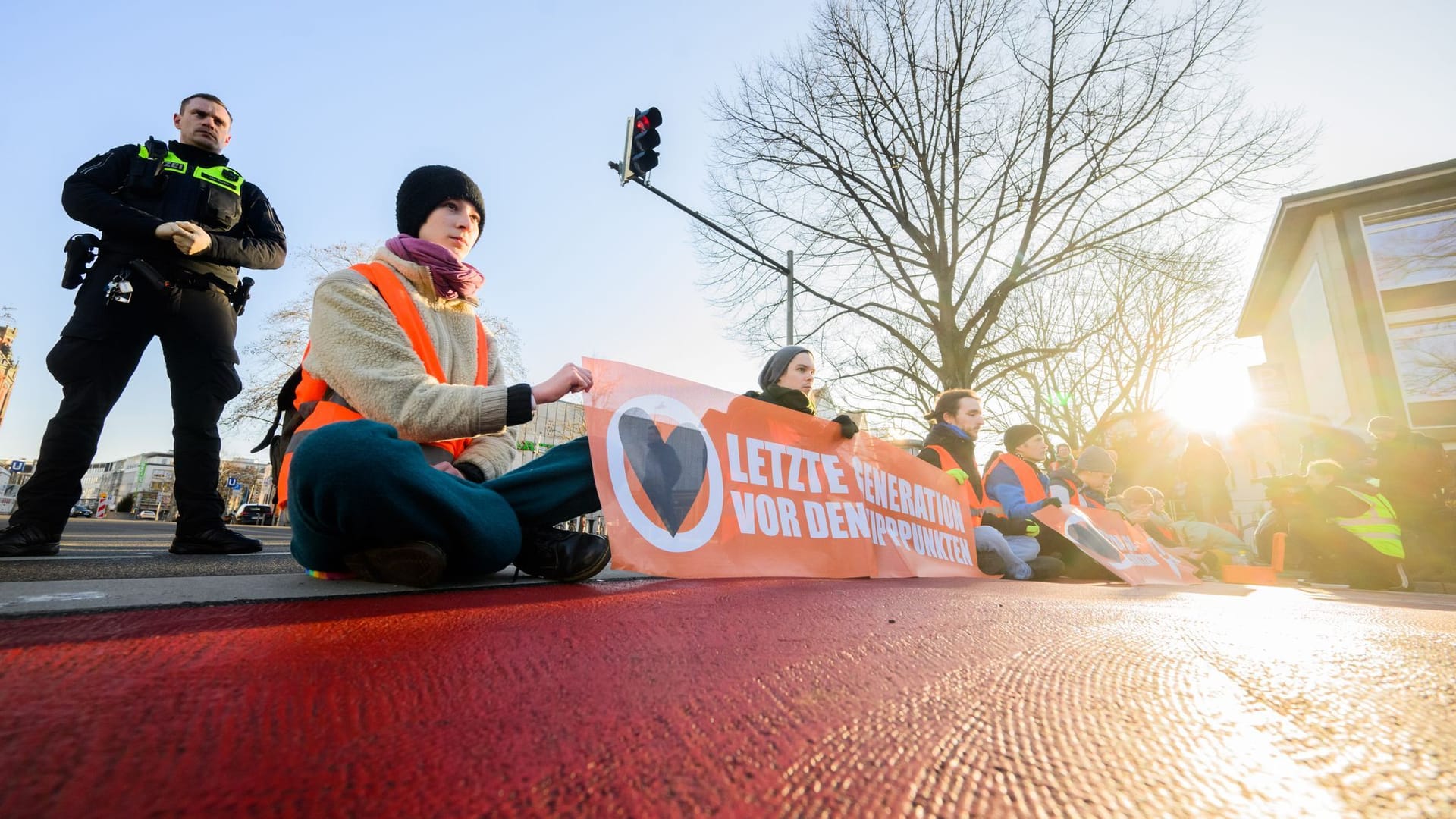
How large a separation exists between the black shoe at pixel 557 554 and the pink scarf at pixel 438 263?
79cm

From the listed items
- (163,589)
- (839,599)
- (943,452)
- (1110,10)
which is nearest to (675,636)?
(839,599)

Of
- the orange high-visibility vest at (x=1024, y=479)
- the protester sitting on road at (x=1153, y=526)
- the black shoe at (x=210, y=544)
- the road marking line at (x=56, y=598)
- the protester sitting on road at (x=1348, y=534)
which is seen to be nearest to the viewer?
the road marking line at (x=56, y=598)

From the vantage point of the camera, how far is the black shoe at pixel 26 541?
7.45 feet

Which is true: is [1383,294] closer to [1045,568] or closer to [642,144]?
[1045,568]

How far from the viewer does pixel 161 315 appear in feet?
8.64

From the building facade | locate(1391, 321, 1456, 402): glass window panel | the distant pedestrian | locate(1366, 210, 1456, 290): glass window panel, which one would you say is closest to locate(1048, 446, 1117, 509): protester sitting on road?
the distant pedestrian

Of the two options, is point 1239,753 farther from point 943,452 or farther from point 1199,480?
point 1199,480

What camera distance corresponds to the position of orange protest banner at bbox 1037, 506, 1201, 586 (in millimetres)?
4676

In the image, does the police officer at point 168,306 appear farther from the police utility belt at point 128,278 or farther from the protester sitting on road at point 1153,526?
the protester sitting on road at point 1153,526

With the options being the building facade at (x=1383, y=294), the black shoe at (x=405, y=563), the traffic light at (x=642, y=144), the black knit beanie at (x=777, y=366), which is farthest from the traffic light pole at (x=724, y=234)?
the building facade at (x=1383, y=294)

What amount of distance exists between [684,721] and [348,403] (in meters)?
1.49

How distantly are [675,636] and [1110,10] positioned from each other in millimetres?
12024

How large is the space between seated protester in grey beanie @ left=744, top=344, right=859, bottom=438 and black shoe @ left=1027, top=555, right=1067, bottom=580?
75.5 inches

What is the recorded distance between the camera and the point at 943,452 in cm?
484
